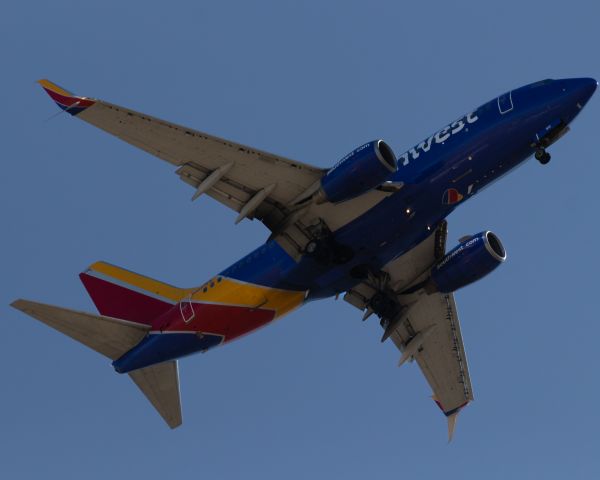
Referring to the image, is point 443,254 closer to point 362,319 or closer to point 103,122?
point 362,319

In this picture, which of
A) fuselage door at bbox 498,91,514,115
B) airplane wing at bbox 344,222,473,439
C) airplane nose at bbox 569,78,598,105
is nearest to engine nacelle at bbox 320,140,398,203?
fuselage door at bbox 498,91,514,115

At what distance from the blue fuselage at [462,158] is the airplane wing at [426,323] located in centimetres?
Result: 423

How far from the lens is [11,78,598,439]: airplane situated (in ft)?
117

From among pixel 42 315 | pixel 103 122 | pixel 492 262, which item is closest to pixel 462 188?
pixel 492 262

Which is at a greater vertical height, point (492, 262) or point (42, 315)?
point (42, 315)

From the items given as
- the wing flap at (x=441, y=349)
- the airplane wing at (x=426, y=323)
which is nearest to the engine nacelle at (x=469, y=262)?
the airplane wing at (x=426, y=323)

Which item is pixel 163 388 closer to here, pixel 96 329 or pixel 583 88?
pixel 96 329

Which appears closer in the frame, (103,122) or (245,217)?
(103,122)

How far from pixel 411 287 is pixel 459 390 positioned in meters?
6.37

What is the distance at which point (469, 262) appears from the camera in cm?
3981

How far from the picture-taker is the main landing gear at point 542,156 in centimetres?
3594

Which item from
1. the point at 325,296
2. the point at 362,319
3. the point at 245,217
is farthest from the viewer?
the point at 362,319

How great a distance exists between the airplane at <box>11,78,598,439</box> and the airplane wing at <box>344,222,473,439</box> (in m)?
0.10

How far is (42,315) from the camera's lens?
125 feet
